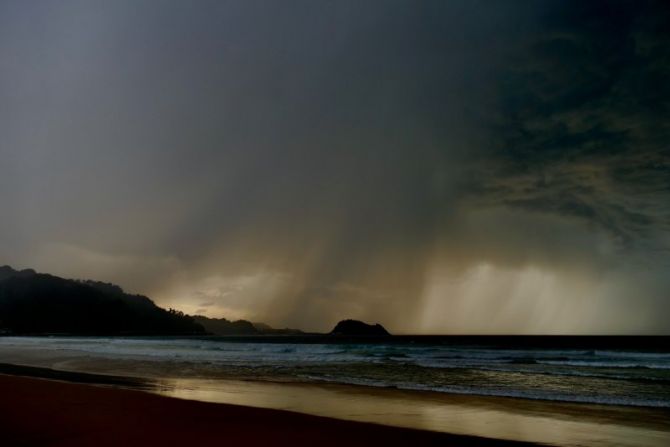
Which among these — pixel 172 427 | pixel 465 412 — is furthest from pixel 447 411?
pixel 172 427

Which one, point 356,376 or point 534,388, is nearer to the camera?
point 534,388

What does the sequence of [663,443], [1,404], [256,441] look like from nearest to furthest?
[256,441], [663,443], [1,404]

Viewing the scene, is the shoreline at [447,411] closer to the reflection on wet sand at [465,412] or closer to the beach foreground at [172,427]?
the reflection on wet sand at [465,412]

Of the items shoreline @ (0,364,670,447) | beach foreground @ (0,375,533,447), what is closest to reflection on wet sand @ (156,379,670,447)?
shoreline @ (0,364,670,447)

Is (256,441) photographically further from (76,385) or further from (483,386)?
(483,386)

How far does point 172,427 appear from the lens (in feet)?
32.7

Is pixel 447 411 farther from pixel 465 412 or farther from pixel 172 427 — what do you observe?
pixel 172 427

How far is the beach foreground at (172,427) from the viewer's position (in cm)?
872

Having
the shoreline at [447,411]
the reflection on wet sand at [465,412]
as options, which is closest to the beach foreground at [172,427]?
the shoreline at [447,411]

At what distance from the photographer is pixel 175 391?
1748 cm

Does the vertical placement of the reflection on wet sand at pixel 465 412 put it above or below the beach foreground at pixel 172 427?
below

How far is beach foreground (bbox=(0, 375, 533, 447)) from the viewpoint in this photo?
8719 millimetres

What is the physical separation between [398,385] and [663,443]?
12341mm

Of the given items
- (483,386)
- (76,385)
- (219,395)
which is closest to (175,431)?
(219,395)
